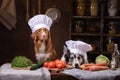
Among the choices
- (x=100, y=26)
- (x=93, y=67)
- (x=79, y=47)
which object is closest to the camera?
(x=93, y=67)

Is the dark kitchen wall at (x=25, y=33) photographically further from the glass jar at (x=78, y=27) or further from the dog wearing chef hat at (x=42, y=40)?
the dog wearing chef hat at (x=42, y=40)

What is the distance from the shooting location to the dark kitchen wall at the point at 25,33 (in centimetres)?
391

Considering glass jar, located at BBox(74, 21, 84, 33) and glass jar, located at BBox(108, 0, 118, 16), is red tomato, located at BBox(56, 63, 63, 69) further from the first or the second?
glass jar, located at BBox(108, 0, 118, 16)

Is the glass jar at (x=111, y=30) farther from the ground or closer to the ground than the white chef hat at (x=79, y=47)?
farther from the ground

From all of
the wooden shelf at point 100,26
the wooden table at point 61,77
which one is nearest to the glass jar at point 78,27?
the wooden shelf at point 100,26

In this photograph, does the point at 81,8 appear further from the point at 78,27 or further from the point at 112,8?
the point at 112,8

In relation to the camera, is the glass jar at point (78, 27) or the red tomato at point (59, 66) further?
the glass jar at point (78, 27)

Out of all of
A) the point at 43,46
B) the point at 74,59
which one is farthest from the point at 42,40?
the point at 74,59

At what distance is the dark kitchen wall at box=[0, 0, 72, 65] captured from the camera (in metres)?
3.91

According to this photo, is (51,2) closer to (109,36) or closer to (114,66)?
(109,36)

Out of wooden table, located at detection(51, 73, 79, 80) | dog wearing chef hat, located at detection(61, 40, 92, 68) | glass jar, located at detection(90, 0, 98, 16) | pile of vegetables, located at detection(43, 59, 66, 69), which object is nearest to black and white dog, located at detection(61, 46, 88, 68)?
dog wearing chef hat, located at detection(61, 40, 92, 68)

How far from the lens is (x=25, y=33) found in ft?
12.9

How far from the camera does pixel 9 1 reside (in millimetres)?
3691

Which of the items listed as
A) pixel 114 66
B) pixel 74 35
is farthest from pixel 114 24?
pixel 114 66
